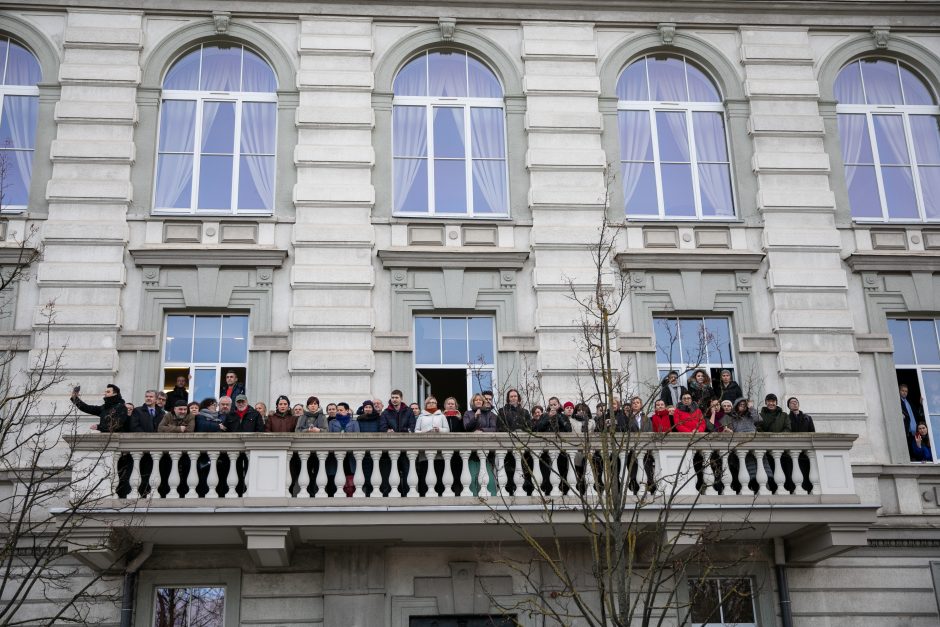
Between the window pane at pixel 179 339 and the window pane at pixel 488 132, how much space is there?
6.39 meters

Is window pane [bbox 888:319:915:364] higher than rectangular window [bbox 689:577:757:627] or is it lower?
higher

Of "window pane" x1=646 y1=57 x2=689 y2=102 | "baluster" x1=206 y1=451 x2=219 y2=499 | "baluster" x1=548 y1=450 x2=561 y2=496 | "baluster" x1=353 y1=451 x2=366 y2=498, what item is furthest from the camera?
"window pane" x1=646 y1=57 x2=689 y2=102

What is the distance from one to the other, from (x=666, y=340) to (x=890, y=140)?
6.60m

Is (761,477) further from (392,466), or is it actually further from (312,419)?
(312,419)

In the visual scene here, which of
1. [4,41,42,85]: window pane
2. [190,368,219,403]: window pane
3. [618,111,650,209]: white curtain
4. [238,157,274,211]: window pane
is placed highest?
[4,41,42,85]: window pane

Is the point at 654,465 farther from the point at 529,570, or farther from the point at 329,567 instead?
the point at 329,567

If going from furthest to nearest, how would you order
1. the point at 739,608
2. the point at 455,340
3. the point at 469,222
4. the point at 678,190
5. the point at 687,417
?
the point at 678,190, the point at 469,222, the point at 455,340, the point at 739,608, the point at 687,417

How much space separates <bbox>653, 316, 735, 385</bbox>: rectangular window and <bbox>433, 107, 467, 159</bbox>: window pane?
5.15m

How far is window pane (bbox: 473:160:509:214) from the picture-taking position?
71.5 ft

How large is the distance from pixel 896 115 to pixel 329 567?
14465 mm

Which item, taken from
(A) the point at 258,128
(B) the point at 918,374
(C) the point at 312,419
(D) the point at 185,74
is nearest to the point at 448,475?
(C) the point at 312,419

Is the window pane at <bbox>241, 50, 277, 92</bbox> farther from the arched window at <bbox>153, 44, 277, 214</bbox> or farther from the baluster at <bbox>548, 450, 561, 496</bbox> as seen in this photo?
the baluster at <bbox>548, 450, 561, 496</bbox>

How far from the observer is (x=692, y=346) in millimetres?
21000

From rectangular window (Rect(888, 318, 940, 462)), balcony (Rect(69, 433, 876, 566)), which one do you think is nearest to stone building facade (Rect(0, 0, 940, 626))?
rectangular window (Rect(888, 318, 940, 462))
